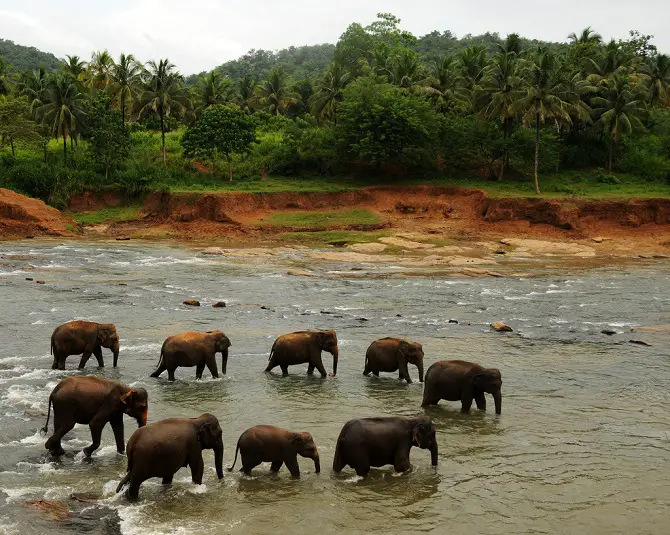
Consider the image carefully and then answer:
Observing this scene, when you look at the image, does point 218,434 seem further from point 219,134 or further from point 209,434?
point 219,134

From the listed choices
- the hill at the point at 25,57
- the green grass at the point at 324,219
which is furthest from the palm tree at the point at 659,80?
the hill at the point at 25,57

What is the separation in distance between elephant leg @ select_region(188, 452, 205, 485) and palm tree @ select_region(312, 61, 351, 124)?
5601 centimetres

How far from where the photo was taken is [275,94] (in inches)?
3081

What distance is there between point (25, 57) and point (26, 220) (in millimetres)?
101464

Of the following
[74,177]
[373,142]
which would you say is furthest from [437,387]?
[74,177]

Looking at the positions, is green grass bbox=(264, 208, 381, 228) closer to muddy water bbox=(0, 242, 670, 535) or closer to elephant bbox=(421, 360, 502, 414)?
muddy water bbox=(0, 242, 670, 535)

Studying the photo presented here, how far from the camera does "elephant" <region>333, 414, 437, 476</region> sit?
10406 mm

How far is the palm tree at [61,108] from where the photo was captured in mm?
56250

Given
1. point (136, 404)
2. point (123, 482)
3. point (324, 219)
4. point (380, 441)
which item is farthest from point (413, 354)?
point (324, 219)

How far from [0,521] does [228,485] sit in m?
2.80

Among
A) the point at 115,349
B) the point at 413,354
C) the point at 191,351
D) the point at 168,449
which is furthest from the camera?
the point at 115,349

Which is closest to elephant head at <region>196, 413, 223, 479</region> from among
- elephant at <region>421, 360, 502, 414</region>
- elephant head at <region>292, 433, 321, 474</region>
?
elephant head at <region>292, 433, 321, 474</region>

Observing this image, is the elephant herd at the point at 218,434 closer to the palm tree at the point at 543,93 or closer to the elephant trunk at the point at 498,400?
the elephant trunk at the point at 498,400

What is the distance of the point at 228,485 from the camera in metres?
10.1
